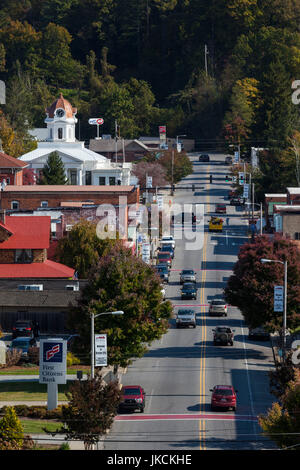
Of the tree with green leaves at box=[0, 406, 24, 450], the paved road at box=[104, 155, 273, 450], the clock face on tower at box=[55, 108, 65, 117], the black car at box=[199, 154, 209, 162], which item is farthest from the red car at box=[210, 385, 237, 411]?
the black car at box=[199, 154, 209, 162]

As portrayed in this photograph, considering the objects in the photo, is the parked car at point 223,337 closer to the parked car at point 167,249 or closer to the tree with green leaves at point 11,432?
the tree with green leaves at point 11,432

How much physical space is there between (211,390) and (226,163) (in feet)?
424

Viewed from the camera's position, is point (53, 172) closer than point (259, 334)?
No

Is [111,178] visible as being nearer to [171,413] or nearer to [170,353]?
[170,353]

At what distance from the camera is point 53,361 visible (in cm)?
5341

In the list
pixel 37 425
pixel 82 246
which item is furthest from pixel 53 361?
pixel 82 246

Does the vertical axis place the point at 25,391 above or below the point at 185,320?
below

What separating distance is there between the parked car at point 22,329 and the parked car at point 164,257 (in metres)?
29.6

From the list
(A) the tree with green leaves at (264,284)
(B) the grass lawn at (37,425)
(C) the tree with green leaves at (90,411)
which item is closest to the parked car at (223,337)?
(A) the tree with green leaves at (264,284)

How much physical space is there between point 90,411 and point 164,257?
57.9 metres

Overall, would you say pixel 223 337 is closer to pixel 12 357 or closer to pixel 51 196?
pixel 12 357

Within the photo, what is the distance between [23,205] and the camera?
392 feet

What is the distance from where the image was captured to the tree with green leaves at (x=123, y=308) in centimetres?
6206
